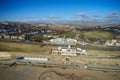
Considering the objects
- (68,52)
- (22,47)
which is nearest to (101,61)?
(68,52)

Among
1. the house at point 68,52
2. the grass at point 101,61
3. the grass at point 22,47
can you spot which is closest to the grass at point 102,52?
the house at point 68,52

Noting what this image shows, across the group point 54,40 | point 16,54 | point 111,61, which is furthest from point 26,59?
point 111,61

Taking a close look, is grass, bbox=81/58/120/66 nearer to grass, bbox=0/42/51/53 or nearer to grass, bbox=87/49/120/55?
grass, bbox=87/49/120/55

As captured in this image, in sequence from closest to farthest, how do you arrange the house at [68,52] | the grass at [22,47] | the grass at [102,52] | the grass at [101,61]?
the grass at [101,61] → the house at [68,52] → the grass at [102,52] → the grass at [22,47]

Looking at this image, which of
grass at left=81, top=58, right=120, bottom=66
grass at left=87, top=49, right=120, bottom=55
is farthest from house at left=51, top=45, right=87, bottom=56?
grass at left=81, top=58, right=120, bottom=66

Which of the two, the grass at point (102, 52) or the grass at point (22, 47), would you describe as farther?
the grass at point (22, 47)

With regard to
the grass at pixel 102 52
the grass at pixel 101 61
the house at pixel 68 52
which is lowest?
the grass at pixel 101 61

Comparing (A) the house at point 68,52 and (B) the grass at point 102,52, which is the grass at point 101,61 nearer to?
(A) the house at point 68,52

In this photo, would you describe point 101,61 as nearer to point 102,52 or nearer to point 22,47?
point 102,52

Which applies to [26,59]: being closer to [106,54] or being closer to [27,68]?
[27,68]
